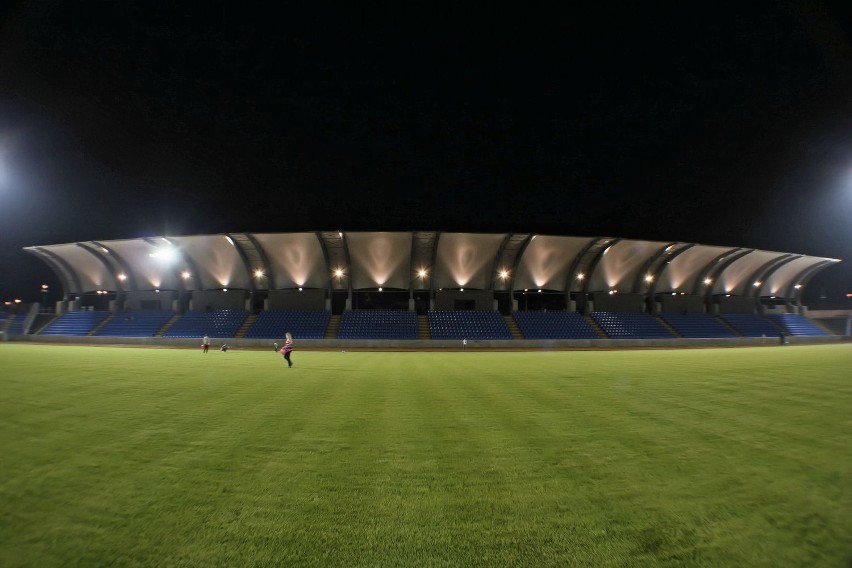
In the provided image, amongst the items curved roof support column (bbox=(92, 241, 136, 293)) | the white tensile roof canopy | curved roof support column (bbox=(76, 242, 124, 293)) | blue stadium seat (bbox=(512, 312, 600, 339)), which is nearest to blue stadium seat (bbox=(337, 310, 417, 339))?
the white tensile roof canopy

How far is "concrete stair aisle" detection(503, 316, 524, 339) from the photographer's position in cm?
3088

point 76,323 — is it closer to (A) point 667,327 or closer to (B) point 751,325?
(A) point 667,327

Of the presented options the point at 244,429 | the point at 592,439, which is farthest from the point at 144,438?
the point at 592,439

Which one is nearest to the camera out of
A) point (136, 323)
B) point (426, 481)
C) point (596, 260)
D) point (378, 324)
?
point (426, 481)

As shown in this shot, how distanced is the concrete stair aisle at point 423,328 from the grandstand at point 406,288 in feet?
0.72

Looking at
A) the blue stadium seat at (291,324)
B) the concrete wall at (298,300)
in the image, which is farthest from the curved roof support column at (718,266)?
the concrete wall at (298,300)

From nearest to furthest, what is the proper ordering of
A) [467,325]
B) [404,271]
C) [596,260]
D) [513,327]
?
[467,325] → [513,327] → [596,260] → [404,271]

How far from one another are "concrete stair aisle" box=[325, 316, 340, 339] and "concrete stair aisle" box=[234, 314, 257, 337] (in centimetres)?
731

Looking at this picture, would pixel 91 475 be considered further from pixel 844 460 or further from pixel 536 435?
pixel 844 460

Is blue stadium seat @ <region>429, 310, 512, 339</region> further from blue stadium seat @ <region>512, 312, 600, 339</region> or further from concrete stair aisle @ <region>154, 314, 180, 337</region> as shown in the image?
concrete stair aisle @ <region>154, 314, 180, 337</region>

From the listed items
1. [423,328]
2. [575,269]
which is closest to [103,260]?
[423,328]

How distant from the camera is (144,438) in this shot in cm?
492

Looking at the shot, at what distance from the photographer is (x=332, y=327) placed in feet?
104

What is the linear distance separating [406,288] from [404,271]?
1.81 meters
